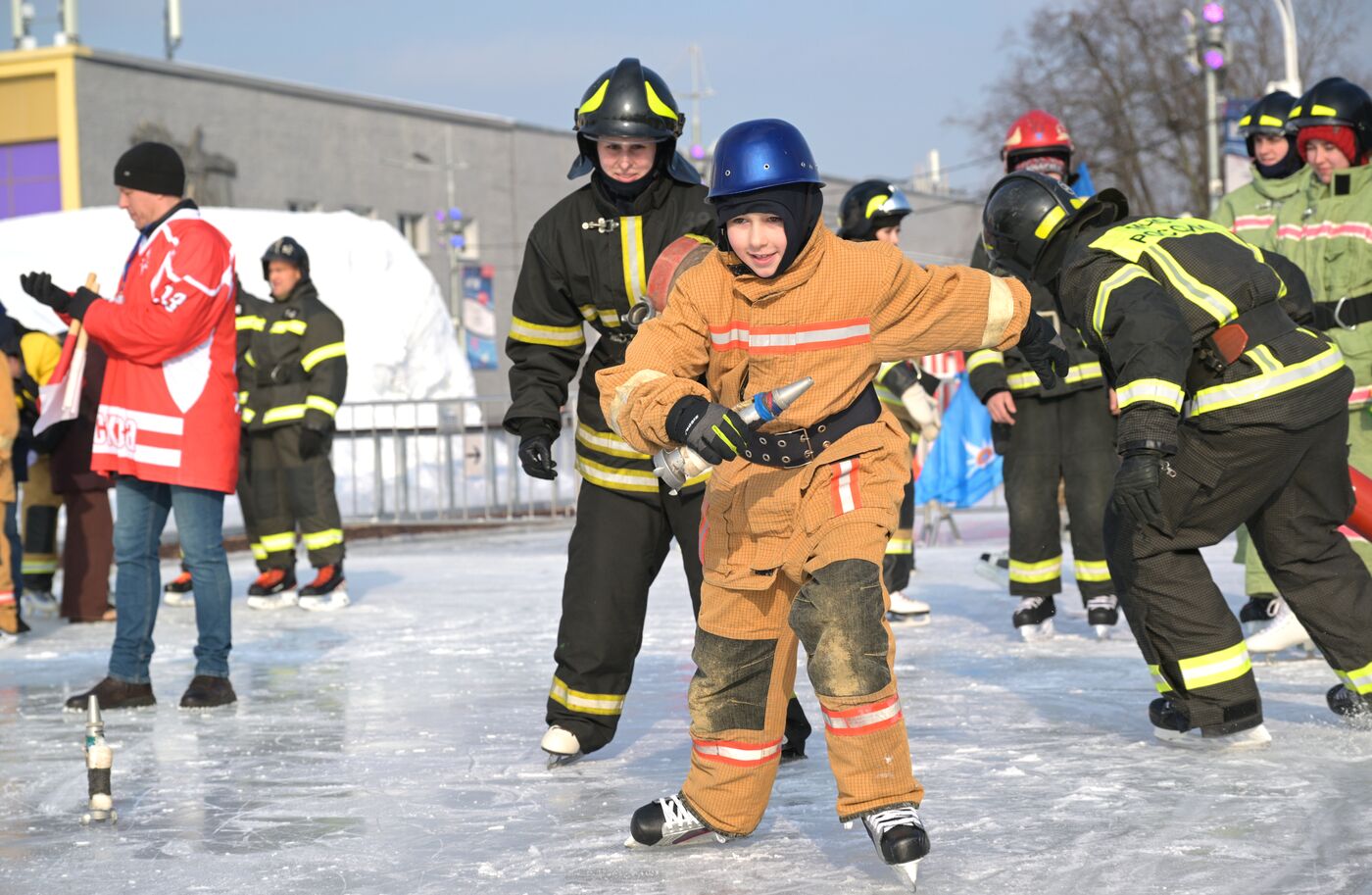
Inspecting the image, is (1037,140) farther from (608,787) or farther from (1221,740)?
(608,787)

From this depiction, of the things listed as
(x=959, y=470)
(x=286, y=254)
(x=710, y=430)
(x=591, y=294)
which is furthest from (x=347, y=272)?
(x=710, y=430)

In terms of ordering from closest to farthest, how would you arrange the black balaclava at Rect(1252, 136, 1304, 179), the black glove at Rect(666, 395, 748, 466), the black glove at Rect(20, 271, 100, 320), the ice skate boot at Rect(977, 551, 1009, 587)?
1. the black glove at Rect(666, 395, 748, 466)
2. the black glove at Rect(20, 271, 100, 320)
3. the black balaclava at Rect(1252, 136, 1304, 179)
4. the ice skate boot at Rect(977, 551, 1009, 587)

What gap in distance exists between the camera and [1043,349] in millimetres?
4133

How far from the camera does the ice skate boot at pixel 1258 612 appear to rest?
6840mm

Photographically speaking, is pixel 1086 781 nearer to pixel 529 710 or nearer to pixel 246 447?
pixel 529 710

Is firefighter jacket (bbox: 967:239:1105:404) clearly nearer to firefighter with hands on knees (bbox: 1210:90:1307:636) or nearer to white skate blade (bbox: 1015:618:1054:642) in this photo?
firefighter with hands on knees (bbox: 1210:90:1307:636)

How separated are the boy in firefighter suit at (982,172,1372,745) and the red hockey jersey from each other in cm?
283

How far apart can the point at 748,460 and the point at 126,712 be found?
326 cm

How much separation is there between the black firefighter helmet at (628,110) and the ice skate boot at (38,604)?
5.91 metres

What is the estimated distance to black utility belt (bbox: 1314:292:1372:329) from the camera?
20.8ft

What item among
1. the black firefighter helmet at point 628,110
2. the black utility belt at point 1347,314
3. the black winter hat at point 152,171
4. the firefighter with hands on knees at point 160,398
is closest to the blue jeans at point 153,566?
the firefighter with hands on knees at point 160,398

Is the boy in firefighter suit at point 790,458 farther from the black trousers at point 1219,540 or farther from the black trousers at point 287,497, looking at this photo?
the black trousers at point 287,497

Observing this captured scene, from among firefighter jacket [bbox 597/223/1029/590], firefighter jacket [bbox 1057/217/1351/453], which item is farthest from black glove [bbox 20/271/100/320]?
firefighter jacket [bbox 1057/217/1351/453]

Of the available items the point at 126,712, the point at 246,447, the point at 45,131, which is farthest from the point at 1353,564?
the point at 45,131
